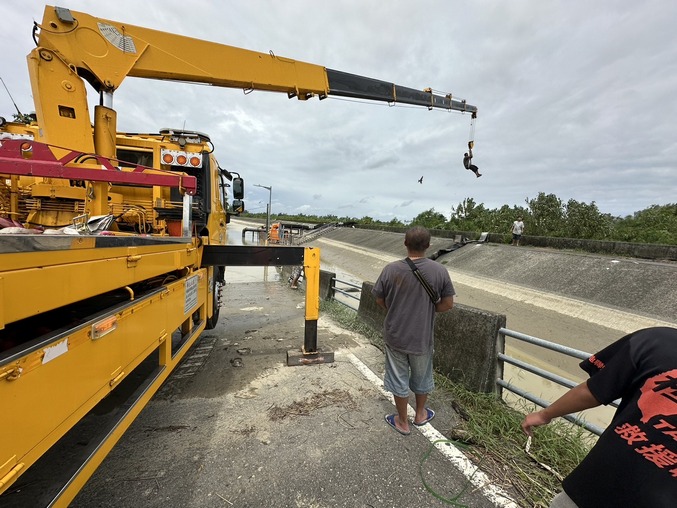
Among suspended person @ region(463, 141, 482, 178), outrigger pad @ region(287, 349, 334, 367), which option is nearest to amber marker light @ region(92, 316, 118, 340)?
outrigger pad @ region(287, 349, 334, 367)

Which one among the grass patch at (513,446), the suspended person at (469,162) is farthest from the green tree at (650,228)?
the grass patch at (513,446)

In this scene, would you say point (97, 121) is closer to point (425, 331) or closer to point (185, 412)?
point (185, 412)

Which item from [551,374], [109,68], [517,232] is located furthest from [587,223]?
[109,68]

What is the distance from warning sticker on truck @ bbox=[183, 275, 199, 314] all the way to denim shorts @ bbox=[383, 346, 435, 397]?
2.14 m

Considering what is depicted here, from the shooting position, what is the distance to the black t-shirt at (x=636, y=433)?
105 cm

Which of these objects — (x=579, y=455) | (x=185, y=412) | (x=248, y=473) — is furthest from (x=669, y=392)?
(x=185, y=412)

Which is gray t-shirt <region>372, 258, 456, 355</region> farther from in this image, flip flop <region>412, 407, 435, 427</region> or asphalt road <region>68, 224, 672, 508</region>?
asphalt road <region>68, 224, 672, 508</region>

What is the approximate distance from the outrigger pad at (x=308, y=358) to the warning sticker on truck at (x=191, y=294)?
1522 mm

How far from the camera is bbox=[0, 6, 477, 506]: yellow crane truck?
1.27m

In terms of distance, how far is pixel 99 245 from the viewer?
5.42 feet

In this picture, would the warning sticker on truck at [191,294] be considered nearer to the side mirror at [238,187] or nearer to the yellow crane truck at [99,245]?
the yellow crane truck at [99,245]

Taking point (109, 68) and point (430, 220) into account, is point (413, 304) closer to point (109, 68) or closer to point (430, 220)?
point (109, 68)

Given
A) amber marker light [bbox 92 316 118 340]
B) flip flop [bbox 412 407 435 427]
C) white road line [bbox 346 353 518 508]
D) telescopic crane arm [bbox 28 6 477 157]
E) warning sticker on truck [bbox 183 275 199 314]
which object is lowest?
white road line [bbox 346 353 518 508]

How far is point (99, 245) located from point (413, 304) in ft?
7.67
